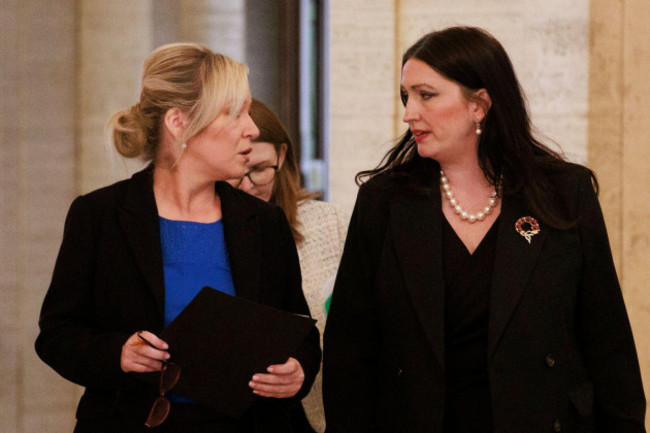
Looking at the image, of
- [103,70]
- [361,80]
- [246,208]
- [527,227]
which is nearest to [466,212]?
[527,227]

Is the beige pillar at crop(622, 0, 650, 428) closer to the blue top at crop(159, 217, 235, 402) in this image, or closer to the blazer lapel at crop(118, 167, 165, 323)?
the blue top at crop(159, 217, 235, 402)

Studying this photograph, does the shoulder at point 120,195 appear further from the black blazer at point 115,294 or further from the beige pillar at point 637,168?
the beige pillar at point 637,168

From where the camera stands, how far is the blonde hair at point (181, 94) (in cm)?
274

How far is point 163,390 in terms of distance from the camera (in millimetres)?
2469

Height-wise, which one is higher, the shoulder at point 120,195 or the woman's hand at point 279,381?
the shoulder at point 120,195

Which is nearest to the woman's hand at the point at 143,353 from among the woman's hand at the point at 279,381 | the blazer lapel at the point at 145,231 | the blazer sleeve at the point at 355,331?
the blazer lapel at the point at 145,231

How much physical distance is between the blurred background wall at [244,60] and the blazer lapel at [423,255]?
158cm

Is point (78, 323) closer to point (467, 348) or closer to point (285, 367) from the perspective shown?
point (285, 367)

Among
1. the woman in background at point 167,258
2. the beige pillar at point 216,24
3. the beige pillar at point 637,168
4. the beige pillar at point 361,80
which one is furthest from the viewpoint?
the beige pillar at point 216,24

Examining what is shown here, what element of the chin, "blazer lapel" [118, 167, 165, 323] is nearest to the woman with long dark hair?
the chin

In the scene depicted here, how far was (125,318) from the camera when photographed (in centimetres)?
262

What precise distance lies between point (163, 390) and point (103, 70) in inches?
120

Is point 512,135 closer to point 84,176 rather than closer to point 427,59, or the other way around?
Answer: point 427,59

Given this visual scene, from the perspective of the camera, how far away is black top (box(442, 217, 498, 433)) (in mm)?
2584
